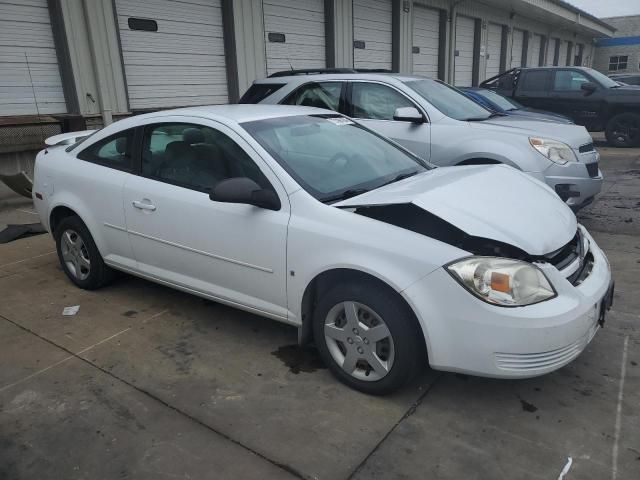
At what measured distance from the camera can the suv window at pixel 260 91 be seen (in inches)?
263

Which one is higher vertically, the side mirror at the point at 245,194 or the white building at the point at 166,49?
the white building at the point at 166,49

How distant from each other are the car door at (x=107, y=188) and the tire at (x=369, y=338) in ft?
5.85

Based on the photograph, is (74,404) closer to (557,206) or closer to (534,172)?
(557,206)

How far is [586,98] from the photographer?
12094mm

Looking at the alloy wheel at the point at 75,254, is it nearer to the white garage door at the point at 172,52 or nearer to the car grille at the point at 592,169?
the car grille at the point at 592,169

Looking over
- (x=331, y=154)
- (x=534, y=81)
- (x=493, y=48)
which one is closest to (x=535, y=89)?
(x=534, y=81)

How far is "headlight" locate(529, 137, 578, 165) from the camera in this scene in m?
5.40

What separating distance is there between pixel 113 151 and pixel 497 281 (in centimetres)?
299

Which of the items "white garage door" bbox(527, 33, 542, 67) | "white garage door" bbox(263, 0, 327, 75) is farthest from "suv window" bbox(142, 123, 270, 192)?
"white garage door" bbox(527, 33, 542, 67)

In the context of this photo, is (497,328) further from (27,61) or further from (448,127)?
(27,61)

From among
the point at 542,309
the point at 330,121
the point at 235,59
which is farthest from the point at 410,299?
the point at 235,59

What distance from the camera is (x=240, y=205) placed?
317 cm

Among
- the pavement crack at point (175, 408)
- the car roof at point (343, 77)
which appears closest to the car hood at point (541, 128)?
the car roof at point (343, 77)

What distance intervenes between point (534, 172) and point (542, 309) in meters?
3.16
